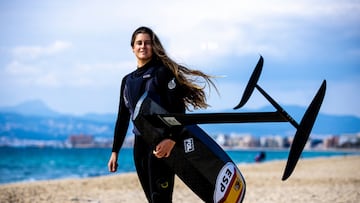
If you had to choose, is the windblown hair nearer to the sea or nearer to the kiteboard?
the kiteboard

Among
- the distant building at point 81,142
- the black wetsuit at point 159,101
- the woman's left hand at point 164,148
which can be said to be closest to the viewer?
the woman's left hand at point 164,148

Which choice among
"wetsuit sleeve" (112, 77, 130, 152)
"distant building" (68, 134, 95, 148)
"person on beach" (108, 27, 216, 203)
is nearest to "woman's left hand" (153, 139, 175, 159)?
"person on beach" (108, 27, 216, 203)

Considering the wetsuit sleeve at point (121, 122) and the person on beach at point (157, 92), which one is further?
the wetsuit sleeve at point (121, 122)

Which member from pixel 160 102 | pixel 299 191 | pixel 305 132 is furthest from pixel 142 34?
pixel 299 191

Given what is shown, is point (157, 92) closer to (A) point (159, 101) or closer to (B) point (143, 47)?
(A) point (159, 101)

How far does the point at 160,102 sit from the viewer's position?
389 centimetres

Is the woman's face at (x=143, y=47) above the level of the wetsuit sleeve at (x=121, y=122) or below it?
above

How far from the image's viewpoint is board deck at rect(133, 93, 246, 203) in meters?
3.90

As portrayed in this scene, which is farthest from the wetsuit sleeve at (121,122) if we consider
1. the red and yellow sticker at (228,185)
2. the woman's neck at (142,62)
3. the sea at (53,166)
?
the sea at (53,166)

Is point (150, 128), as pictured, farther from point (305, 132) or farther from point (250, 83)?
point (305, 132)

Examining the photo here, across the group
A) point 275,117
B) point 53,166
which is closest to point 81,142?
point 53,166

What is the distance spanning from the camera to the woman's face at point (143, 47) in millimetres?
4023

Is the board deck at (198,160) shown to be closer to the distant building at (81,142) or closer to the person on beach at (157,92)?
the person on beach at (157,92)

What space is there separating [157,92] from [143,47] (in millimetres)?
337
